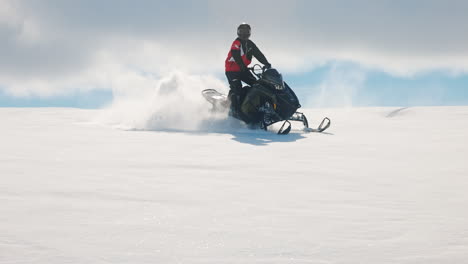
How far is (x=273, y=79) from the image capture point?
10.2 m

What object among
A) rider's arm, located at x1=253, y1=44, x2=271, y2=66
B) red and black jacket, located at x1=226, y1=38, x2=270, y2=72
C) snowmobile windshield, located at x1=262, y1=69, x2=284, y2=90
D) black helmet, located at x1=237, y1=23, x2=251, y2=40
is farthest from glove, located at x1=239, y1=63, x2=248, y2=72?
black helmet, located at x1=237, y1=23, x2=251, y2=40

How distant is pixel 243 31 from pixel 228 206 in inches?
311

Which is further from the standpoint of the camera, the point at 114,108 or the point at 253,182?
the point at 114,108

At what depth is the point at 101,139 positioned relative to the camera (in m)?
7.82

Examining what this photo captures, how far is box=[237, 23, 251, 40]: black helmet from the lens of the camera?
10.7 metres

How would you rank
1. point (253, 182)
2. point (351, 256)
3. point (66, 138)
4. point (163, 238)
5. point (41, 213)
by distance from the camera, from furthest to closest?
point (66, 138) < point (253, 182) < point (41, 213) < point (163, 238) < point (351, 256)

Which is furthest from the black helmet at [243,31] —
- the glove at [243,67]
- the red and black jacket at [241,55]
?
the glove at [243,67]

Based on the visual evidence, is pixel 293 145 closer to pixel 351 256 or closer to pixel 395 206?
pixel 395 206

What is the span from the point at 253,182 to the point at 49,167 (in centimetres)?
220

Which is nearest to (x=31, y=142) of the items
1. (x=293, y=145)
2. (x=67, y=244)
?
(x=293, y=145)

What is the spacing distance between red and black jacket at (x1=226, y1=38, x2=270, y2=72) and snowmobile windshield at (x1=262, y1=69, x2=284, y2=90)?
55 cm

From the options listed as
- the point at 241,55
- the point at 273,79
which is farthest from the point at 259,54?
the point at 273,79

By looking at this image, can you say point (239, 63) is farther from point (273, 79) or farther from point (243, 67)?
point (273, 79)

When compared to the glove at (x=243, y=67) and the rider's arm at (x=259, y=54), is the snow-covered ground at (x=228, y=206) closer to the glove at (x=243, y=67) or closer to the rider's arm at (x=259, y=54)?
the glove at (x=243, y=67)
